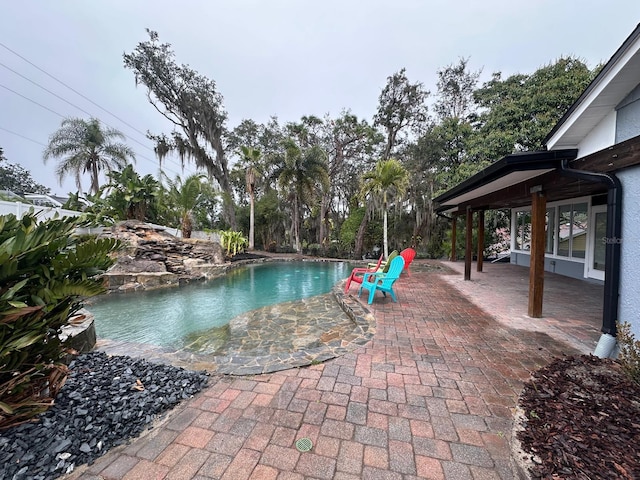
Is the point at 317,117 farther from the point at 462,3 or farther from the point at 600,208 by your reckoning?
the point at 600,208

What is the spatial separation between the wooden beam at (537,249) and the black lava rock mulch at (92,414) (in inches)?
179

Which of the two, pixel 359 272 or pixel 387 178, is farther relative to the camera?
pixel 387 178

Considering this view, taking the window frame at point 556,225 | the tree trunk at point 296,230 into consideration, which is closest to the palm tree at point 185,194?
the tree trunk at point 296,230

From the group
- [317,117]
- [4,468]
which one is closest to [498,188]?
[4,468]

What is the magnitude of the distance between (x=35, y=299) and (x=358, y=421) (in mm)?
2215

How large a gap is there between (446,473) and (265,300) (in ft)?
17.2

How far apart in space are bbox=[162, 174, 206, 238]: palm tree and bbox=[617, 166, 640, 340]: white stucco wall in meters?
11.5

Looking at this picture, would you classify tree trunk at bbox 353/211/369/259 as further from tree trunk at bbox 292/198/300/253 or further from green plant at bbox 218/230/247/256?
green plant at bbox 218/230/247/256

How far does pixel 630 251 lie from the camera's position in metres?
2.47

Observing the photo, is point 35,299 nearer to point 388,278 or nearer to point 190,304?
point 388,278

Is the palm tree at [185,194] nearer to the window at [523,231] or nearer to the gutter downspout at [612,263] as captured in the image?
the gutter downspout at [612,263]

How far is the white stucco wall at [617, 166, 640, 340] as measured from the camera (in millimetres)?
2393

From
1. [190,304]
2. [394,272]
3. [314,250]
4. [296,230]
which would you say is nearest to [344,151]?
[296,230]

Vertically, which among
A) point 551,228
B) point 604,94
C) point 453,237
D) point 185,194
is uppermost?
point 185,194
